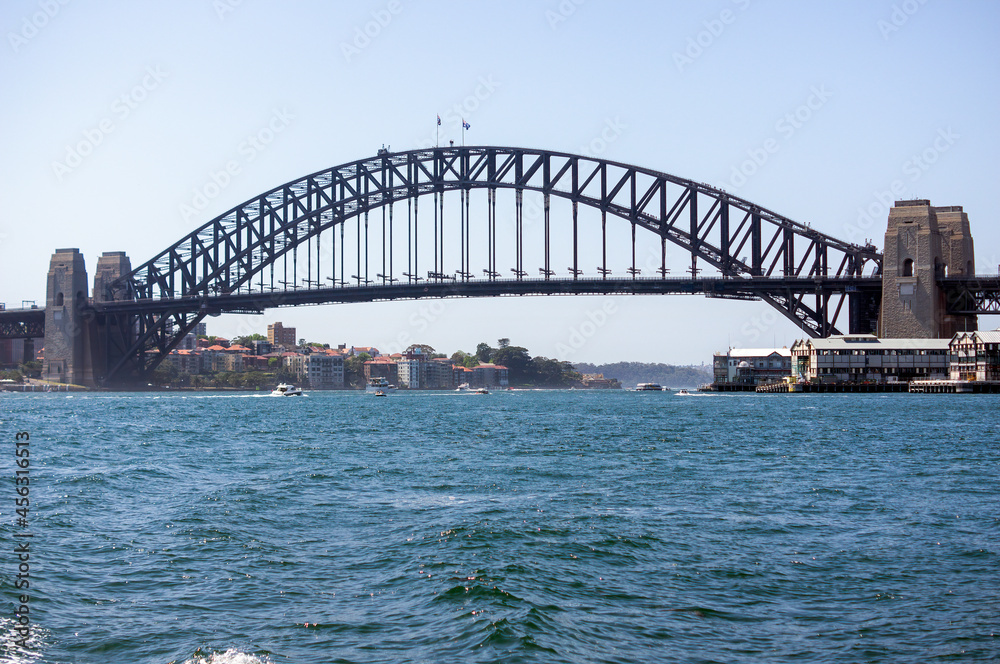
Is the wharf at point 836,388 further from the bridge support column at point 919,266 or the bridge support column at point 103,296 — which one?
the bridge support column at point 103,296

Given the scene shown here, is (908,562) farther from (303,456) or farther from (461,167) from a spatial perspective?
(461,167)

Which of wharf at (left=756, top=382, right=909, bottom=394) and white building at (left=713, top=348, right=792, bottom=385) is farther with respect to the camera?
white building at (left=713, top=348, right=792, bottom=385)

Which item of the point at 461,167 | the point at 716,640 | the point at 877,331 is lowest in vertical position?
the point at 716,640

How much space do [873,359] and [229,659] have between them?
314 feet

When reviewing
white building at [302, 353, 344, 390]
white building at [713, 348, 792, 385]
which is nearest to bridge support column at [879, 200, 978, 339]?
white building at [713, 348, 792, 385]

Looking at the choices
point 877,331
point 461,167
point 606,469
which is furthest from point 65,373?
point 606,469

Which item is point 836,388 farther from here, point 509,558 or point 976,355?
point 509,558

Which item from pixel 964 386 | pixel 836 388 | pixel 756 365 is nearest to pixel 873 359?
pixel 836 388

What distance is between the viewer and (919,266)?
304 feet

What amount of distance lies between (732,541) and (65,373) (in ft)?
384

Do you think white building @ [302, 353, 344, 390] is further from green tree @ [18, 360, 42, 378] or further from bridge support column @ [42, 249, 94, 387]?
bridge support column @ [42, 249, 94, 387]

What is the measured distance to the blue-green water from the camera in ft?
38.5

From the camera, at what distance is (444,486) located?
2430cm

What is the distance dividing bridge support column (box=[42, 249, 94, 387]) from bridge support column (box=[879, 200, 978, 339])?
90433 millimetres
